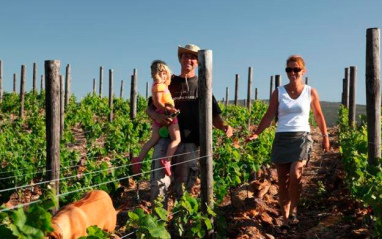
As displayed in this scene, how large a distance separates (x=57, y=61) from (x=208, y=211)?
2472 mm

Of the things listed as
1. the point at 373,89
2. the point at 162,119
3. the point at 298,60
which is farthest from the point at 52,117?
the point at 373,89

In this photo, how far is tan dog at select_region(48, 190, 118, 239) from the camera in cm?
419

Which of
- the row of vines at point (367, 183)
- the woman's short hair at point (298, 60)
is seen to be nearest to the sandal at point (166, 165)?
the woman's short hair at point (298, 60)

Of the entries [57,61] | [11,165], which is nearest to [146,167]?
[11,165]

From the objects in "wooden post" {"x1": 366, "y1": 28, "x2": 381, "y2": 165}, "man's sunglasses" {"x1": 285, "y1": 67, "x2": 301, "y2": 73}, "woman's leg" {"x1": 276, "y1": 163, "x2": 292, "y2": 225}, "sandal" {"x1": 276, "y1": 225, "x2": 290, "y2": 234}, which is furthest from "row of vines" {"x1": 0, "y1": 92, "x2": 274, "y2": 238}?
"wooden post" {"x1": 366, "y1": 28, "x2": 381, "y2": 165}

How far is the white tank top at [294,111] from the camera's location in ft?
17.3

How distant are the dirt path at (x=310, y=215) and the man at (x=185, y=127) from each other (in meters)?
0.95

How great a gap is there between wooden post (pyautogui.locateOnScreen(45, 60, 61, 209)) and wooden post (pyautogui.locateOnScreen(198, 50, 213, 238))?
5.77 ft

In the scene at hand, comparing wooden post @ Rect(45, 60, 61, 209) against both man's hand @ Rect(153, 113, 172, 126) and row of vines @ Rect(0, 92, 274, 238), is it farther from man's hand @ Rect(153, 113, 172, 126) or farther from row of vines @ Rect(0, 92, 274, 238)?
man's hand @ Rect(153, 113, 172, 126)

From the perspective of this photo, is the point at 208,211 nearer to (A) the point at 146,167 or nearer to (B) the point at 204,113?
(B) the point at 204,113

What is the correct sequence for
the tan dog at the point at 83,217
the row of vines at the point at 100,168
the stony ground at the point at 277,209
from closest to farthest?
1. the row of vines at the point at 100,168
2. the tan dog at the point at 83,217
3. the stony ground at the point at 277,209

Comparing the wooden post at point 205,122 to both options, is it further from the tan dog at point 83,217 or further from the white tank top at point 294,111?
the tan dog at point 83,217

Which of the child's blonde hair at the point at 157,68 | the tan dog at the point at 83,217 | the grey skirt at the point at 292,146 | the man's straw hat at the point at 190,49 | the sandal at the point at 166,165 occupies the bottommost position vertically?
the tan dog at the point at 83,217

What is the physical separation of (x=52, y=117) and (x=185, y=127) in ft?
5.12
